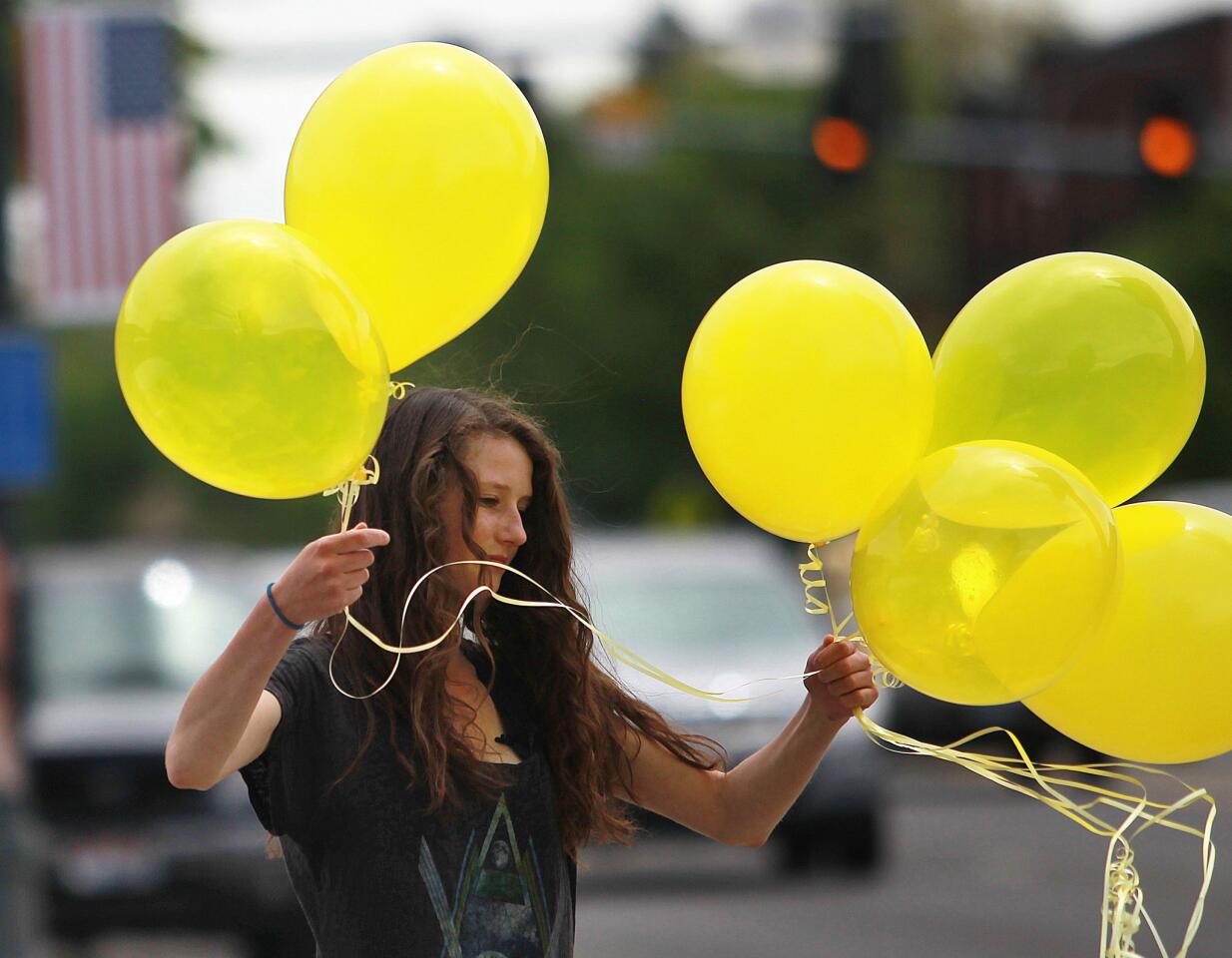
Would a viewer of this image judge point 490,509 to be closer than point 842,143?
Yes

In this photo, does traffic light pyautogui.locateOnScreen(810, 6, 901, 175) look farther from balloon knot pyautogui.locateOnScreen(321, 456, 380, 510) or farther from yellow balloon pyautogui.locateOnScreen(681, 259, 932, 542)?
balloon knot pyautogui.locateOnScreen(321, 456, 380, 510)

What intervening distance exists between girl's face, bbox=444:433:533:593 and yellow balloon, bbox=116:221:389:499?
230 mm

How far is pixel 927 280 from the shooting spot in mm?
43969

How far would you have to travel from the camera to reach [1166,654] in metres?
3.00

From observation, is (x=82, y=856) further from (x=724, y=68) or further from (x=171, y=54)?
(x=724, y=68)

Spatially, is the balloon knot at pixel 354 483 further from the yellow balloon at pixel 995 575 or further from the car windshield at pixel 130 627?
the car windshield at pixel 130 627

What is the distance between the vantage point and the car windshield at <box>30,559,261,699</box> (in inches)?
358

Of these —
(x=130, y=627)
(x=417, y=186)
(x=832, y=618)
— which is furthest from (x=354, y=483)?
(x=130, y=627)

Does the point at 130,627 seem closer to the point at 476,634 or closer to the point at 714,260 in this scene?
the point at 476,634

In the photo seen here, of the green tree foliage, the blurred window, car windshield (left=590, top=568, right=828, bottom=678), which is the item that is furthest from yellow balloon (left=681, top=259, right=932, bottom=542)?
the green tree foliage

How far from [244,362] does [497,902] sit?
0.81 metres

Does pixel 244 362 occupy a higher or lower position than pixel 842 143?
higher

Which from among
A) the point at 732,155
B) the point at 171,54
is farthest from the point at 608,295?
the point at 171,54

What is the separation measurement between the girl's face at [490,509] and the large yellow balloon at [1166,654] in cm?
85
